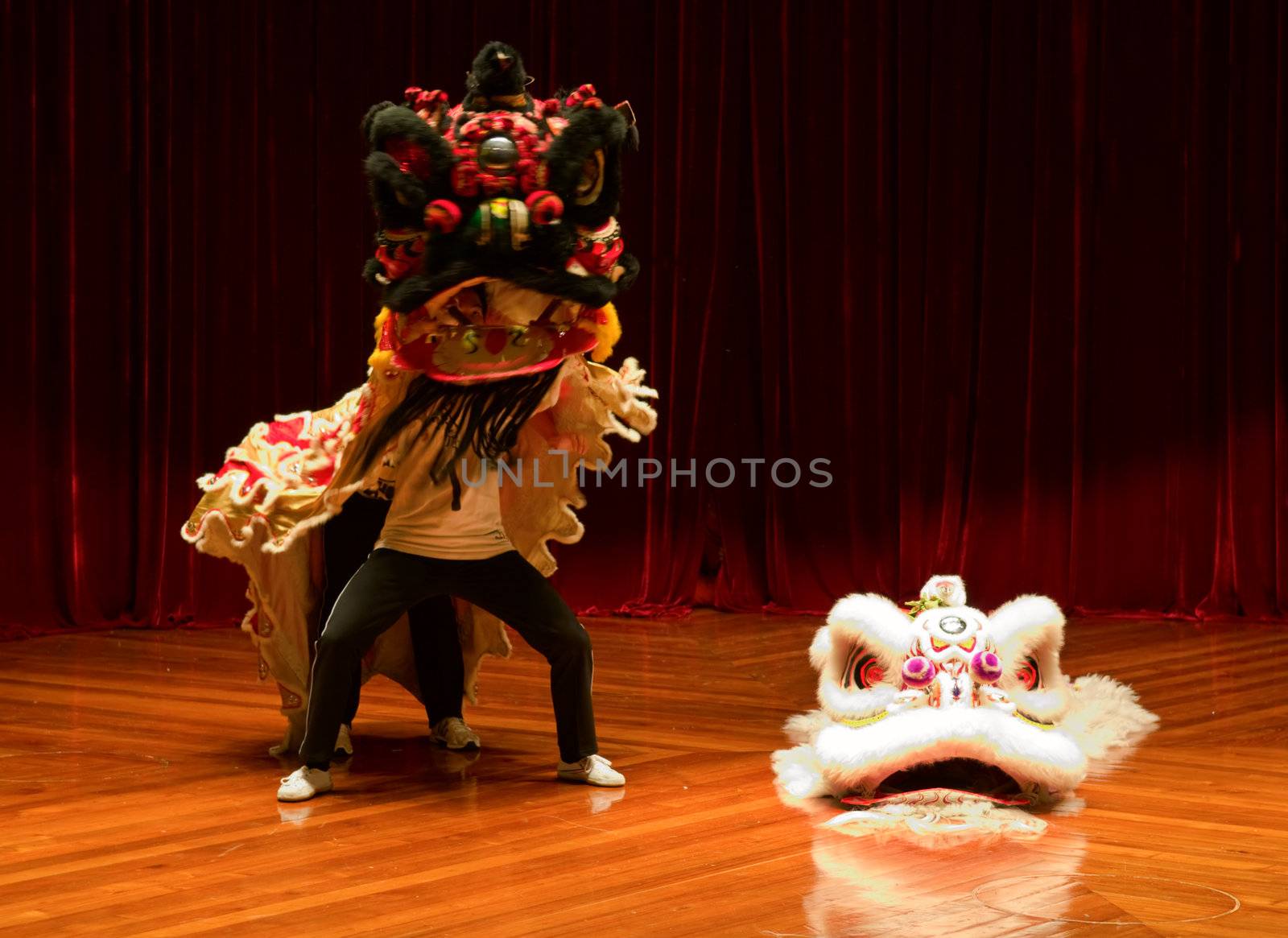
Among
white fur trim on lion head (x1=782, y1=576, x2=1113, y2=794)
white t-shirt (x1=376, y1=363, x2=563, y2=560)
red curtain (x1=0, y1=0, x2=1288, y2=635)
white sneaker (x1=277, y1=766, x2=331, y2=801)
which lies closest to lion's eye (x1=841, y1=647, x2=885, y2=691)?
white fur trim on lion head (x1=782, y1=576, x2=1113, y2=794)

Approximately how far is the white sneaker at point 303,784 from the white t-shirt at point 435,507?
1.74 feet

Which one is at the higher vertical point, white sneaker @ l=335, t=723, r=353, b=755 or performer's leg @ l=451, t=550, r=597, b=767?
performer's leg @ l=451, t=550, r=597, b=767

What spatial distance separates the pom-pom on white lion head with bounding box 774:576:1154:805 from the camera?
3.37 meters

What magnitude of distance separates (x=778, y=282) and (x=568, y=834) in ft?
13.2

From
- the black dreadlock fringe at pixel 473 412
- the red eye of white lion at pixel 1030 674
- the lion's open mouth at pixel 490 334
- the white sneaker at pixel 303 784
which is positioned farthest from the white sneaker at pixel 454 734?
the red eye of white lion at pixel 1030 674

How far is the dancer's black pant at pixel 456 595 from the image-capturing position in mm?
3568

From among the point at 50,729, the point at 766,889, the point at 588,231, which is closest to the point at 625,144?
the point at 588,231

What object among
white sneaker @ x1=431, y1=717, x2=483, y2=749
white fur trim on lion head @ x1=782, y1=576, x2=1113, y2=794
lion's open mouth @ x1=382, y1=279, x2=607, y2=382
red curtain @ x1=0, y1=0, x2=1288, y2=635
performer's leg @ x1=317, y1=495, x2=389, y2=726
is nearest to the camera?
white fur trim on lion head @ x1=782, y1=576, x2=1113, y2=794

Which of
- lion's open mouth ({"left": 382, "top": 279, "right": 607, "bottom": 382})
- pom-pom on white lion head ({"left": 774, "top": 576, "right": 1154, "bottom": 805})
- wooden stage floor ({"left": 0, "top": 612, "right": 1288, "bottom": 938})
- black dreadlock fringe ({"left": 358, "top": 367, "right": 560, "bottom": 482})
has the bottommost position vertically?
wooden stage floor ({"left": 0, "top": 612, "right": 1288, "bottom": 938})

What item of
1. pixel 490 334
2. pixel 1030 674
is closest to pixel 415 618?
pixel 490 334

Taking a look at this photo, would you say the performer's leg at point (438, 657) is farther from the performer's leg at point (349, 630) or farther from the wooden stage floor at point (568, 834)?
the performer's leg at point (349, 630)

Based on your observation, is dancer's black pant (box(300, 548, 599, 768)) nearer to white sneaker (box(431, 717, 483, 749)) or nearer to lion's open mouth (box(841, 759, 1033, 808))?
white sneaker (box(431, 717, 483, 749))

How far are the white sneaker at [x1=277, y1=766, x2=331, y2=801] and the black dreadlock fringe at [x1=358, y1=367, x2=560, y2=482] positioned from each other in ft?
2.33

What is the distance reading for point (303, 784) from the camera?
11.6 feet
